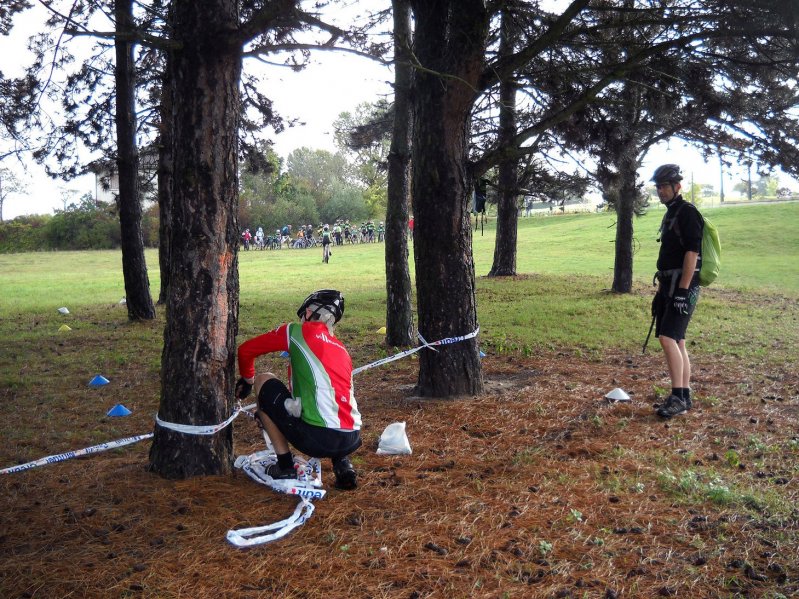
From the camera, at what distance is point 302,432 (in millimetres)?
3998

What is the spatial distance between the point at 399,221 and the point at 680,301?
435 cm

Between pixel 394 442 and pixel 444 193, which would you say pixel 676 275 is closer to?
pixel 444 193

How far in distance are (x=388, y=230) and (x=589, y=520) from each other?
608 centimetres

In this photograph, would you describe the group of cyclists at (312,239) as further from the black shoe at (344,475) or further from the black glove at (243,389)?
the black shoe at (344,475)

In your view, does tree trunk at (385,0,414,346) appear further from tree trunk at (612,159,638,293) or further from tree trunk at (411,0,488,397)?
tree trunk at (612,159,638,293)

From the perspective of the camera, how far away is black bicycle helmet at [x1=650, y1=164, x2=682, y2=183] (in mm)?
5844

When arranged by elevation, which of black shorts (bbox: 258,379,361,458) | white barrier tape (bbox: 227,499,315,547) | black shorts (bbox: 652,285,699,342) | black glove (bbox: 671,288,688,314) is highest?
black glove (bbox: 671,288,688,314)

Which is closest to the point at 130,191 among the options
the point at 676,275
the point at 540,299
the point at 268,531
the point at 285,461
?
the point at 540,299

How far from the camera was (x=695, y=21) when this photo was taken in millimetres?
6098

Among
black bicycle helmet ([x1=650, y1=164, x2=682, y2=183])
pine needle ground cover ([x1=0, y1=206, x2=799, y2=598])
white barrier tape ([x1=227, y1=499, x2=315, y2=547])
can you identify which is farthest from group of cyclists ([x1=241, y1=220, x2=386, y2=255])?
white barrier tape ([x1=227, y1=499, x2=315, y2=547])

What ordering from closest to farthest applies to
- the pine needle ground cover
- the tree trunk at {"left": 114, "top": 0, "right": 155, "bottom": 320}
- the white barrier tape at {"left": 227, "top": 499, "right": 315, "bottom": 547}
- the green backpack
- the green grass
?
the pine needle ground cover < the white barrier tape at {"left": 227, "top": 499, "right": 315, "bottom": 547} < the green backpack < the green grass < the tree trunk at {"left": 114, "top": 0, "right": 155, "bottom": 320}

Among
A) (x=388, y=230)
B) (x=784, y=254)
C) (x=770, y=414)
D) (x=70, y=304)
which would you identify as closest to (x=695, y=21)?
(x=770, y=414)

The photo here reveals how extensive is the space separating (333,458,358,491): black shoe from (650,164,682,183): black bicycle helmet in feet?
11.8

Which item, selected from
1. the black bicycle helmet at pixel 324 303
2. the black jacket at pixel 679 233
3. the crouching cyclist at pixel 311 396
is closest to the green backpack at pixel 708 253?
the black jacket at pixel 679 233
